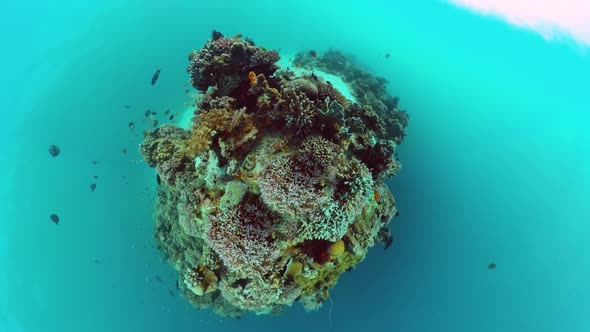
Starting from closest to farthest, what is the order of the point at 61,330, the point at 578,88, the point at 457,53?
the point at 61,330 < the point at 578,88 < the point at 457,53

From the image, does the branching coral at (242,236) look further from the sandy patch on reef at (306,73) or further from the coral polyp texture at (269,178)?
the sandy patch on reef at (306,73)

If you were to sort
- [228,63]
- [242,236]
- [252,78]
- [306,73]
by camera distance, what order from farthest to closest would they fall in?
1. [306,73]
2. [228,63]
3. [252,78]
4. [242,236]

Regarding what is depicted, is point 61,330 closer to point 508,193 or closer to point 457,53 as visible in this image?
point 508,193

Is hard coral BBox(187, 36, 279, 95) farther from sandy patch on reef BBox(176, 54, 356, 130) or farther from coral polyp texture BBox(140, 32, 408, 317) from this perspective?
sandy patch on reef BBox(176, 54, 356, 130)

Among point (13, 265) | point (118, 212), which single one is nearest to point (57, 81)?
point (118, 212)

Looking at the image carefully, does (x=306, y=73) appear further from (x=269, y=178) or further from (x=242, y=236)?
(x=242, y=236)

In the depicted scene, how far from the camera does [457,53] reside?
2034 cm

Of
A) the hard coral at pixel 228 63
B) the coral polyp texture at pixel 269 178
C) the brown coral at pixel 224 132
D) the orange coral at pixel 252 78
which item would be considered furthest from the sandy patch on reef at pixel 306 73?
the brown coral at pixel 224 132

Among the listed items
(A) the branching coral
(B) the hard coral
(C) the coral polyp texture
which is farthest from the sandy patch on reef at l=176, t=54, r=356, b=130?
(A) the branching coral

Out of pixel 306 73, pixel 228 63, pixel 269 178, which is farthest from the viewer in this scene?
pixel 306 73

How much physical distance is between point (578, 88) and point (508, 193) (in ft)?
38.2

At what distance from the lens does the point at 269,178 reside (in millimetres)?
4371

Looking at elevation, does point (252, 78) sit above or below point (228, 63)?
below

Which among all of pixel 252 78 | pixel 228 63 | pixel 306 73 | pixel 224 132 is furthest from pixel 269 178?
pixel 306 73
